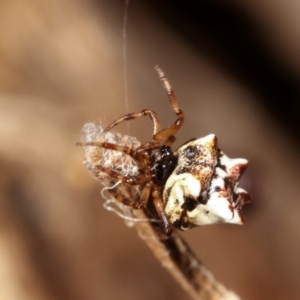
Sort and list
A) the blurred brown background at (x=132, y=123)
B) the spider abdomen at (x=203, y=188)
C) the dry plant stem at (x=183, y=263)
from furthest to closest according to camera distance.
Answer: the blurred brown background at (x=132, y=123) → the dry plant stem at (x=183, y=263) → the spider abdomen at (x=203, y=188)

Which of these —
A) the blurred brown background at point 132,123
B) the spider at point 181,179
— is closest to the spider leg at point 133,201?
the spider at point 181,179

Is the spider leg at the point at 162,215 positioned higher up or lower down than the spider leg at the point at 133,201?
lower down

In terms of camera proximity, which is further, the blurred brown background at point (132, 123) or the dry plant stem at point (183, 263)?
the blurred brown background at point (132, 123)

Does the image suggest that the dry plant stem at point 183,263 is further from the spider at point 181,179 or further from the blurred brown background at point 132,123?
the blurred brown background at point 132,123

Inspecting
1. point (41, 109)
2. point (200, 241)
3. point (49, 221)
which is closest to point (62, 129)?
point (41, 109)

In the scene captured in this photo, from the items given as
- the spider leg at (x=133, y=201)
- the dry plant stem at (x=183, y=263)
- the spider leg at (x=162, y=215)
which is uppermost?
the spider leg at (x=133, y=201)

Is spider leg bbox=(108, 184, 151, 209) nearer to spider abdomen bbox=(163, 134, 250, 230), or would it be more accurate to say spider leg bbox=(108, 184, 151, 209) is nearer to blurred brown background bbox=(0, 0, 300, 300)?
spider abdomen bbox=(163, 134, 250, 230)

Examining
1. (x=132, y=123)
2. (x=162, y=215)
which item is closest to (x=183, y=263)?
(x=162, y=215)

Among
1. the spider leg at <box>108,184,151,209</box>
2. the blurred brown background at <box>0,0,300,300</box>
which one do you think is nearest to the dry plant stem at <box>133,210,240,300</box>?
the spider leg at <box>108,184,151,209</box>
